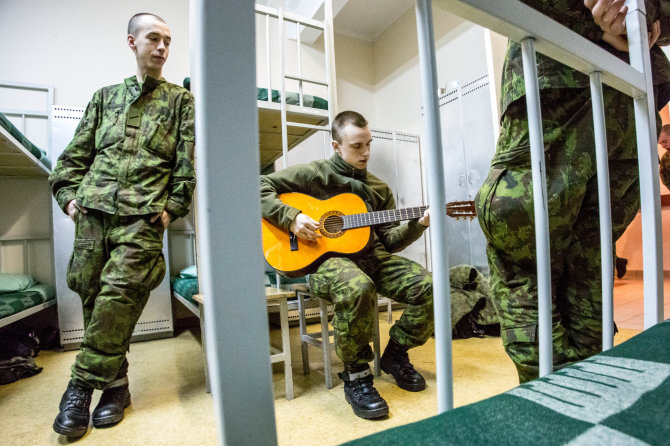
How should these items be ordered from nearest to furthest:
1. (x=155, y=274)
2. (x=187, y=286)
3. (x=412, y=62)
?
(x=155, y=274)
(x=187, y=286)
(x=412, y=62)

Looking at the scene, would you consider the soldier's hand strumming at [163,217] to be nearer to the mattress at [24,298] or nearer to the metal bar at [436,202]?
the mattress at [24,298]

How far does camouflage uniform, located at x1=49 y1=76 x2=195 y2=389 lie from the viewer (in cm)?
134

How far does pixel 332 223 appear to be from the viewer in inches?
68.4

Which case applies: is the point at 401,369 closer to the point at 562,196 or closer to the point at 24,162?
the point at 562,196

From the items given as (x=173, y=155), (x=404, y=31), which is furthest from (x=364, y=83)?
(x=173, y=155)

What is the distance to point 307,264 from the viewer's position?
64.7 inches

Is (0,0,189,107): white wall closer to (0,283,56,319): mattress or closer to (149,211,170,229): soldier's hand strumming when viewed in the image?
(0,283,56,319): mattress

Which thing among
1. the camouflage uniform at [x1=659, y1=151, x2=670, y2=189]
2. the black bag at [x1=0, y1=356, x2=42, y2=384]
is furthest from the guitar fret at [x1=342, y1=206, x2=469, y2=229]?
the camouflage uniform at [x1=659, y1=151, x2=670, y2=189]

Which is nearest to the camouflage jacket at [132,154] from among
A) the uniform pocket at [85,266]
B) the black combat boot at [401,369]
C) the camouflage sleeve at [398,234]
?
the uniform pocket at [85,266]

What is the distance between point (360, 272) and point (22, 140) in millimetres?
2128

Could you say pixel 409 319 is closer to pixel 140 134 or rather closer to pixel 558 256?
pixel 558 256

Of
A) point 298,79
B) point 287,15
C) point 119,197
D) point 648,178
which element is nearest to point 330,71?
point 298,79

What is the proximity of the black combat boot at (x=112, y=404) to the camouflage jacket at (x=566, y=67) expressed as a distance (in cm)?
167

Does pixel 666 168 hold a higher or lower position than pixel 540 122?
higher
